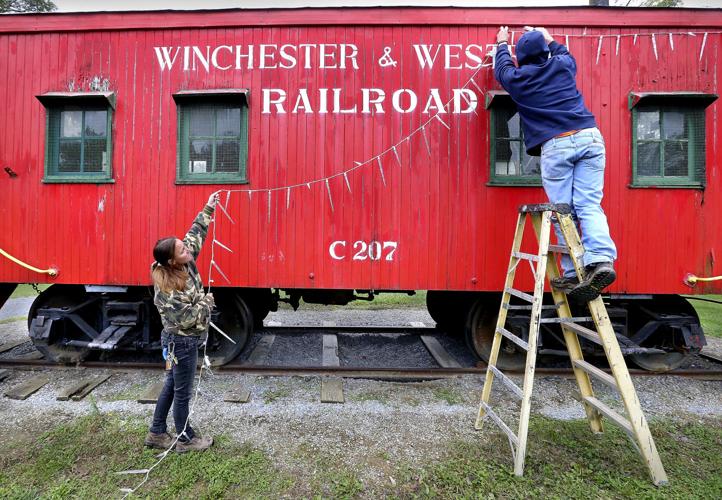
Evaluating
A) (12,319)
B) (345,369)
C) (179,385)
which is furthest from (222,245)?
(12,319)

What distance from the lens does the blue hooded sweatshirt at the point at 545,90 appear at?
308cm

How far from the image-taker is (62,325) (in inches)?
179

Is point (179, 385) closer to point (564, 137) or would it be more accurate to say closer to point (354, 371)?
point (354, 371)

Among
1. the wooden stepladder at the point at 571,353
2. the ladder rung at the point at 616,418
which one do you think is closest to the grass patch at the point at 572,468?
the wooden stepladder at the point at 571,353

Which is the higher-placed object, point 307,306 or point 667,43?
point 667,43

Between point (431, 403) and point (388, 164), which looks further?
point (388, 164)

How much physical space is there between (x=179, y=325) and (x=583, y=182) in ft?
11.4

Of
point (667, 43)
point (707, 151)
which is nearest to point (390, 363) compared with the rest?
point (707, 151)

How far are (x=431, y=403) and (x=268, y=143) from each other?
3527 millimetres

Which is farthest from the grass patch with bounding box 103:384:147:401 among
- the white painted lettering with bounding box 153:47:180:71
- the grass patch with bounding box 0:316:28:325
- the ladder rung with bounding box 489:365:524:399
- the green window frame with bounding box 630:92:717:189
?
the green window frame with bounding box 630:92:717:189

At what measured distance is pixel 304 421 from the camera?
3371mm

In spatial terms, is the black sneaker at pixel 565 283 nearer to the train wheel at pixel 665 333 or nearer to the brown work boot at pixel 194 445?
the train wheel at pixel 665 333

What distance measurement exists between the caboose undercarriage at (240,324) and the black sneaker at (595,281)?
1570 millimetres

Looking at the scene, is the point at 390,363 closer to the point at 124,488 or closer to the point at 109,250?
→ the point at 124,488
